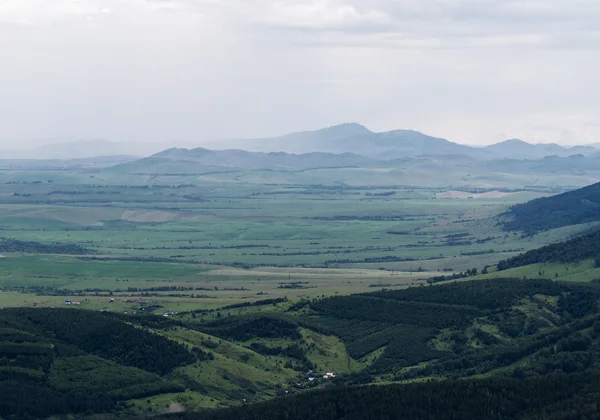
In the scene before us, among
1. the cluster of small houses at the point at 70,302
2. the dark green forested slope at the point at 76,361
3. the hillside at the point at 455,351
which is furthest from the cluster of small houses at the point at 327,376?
the cluster of small houses at the point at 70,302

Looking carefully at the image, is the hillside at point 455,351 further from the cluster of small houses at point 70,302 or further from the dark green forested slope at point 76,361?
the cluster of small houses at point 70,302

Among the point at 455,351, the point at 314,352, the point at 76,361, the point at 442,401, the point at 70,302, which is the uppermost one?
the point at 442,401

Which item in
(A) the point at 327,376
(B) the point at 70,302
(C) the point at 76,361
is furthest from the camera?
(B) the point at 70,302

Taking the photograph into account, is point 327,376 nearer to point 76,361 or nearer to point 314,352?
point 314,352

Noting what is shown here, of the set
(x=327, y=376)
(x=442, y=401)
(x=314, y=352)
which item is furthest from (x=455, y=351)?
(x=442, y=401)

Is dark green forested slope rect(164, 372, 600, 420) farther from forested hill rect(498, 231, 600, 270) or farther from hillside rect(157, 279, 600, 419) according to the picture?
forested hill rect(498, 231, 600, 270)

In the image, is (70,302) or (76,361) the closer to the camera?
(76,361)

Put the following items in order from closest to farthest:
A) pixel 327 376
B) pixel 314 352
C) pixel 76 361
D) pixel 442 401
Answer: pixel 442 401
pixel 76 361
pixel 327 376
pixel 314 352
